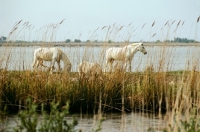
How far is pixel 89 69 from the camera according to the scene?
9.77m

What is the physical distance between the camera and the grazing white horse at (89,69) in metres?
9.52

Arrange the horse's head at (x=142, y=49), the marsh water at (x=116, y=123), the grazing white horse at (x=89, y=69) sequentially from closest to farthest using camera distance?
the marsh water at (x=116, y=123) → the grazing white horse at (x=89, y=69) → the horse's head at (x=142, y=49)

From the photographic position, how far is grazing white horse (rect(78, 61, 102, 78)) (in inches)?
375

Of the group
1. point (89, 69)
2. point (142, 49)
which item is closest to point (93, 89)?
point (89, 69)

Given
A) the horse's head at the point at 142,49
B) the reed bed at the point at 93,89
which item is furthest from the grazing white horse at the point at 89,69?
the horse's head at the point at 142,49

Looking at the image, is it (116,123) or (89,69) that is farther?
(89,69)

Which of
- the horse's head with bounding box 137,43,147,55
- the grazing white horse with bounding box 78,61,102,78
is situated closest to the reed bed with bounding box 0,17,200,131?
the grazing white horse with bounding box 78,61,102,78

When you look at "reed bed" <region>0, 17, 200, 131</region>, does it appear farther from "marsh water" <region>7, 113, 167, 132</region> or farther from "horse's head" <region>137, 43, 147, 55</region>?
"horse's head" <region>137, 43, 147, 55</region>

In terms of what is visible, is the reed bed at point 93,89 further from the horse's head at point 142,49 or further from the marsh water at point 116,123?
the horse's head at point 142,49

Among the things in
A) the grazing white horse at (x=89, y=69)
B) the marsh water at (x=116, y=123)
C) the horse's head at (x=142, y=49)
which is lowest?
the marsh water at (x=116, y=123)

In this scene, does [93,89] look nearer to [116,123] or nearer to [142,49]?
[116,123]

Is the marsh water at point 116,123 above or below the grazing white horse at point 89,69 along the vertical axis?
below

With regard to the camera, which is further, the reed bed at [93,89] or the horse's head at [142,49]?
the horse's head at [142,49]

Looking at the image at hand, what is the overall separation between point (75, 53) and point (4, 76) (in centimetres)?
174
